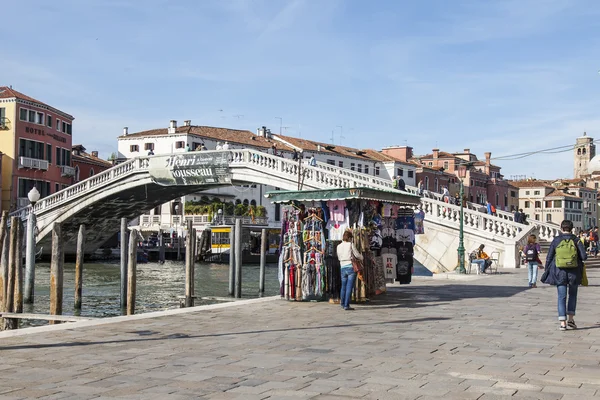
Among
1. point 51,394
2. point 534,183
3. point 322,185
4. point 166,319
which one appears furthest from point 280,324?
point 534,183

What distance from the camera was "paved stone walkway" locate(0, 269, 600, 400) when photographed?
16.6 feet

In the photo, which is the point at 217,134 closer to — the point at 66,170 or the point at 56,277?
the point at 66,170

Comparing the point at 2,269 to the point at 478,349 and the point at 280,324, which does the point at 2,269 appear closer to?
the point at 280,324

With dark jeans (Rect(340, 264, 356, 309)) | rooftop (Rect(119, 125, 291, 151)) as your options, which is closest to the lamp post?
dark jeans (Rect(340, 264, 356, 309))

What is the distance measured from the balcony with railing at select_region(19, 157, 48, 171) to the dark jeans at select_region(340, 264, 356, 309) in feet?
107

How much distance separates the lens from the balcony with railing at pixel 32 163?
39312 millimetres

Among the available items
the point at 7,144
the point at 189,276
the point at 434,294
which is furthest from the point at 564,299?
the point at 7,144

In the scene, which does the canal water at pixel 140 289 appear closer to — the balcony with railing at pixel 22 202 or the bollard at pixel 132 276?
the bollard at pixel 132 276

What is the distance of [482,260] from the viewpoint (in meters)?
19.5

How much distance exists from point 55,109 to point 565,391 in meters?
41.3

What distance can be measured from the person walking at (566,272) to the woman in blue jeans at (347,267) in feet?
9.52

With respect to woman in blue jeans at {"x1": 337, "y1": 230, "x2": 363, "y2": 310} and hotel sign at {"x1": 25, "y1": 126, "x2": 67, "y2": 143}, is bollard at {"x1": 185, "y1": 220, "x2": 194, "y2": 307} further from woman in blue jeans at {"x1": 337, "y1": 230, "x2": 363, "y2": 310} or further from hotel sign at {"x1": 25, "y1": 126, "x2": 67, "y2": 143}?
hotel sign at {"x1": 25, "y1": 126, "x2": 67, "y2": 143}

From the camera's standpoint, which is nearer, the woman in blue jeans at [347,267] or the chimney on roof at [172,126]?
the woman in blue jeans at [347,267]

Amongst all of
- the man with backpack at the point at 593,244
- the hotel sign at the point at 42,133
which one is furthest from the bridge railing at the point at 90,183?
the man with backpack at the point at 593,244
